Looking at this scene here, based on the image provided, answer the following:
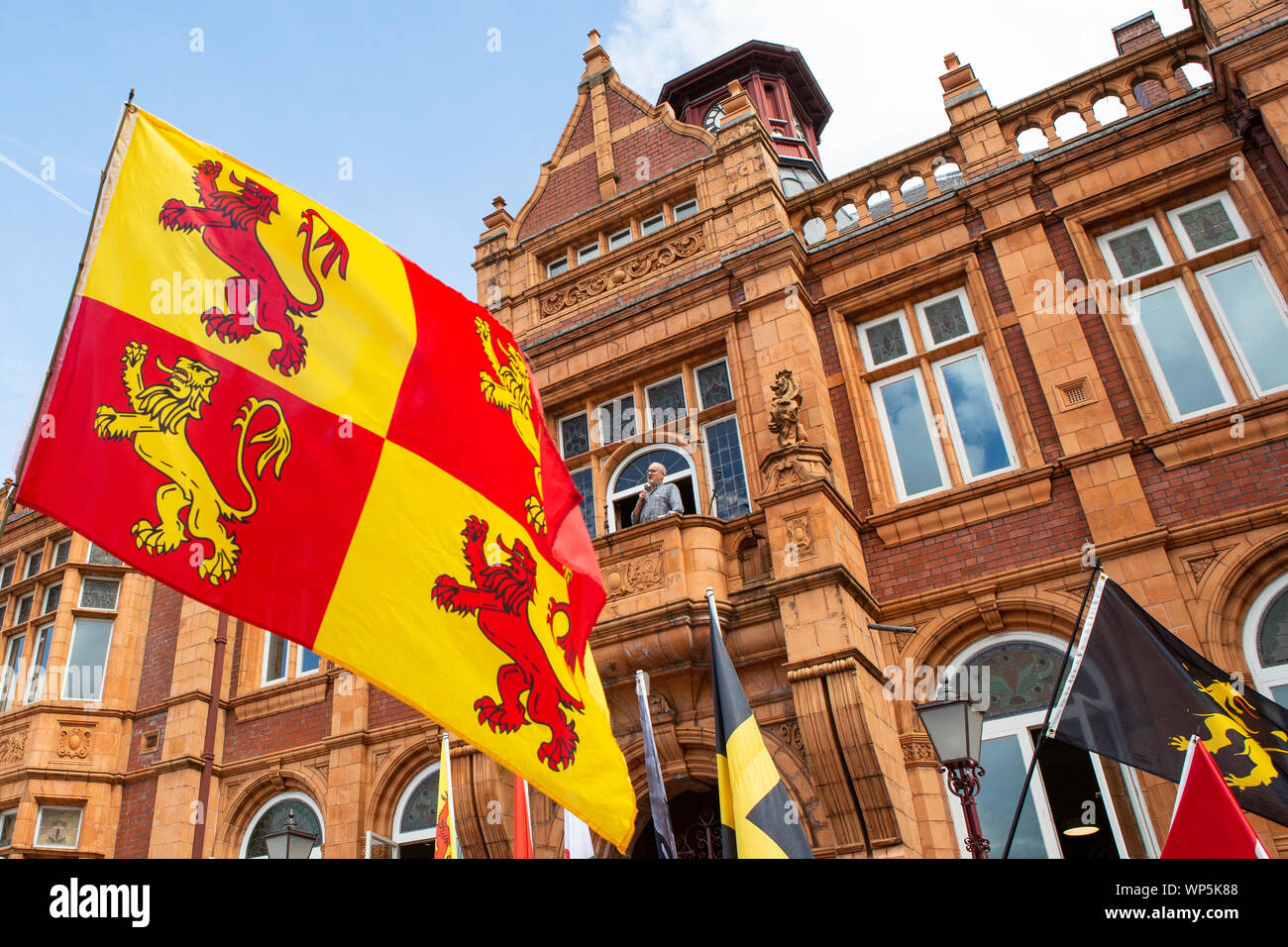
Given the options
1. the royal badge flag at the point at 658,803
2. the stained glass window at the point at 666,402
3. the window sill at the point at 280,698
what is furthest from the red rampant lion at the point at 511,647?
the window sill at the point at 280,698

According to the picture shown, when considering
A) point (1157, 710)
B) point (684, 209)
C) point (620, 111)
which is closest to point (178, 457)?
point (1157, 710)

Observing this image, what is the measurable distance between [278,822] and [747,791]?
30.6 ft

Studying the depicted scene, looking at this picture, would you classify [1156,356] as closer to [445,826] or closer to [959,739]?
[959,739]

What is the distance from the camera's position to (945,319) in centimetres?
1155

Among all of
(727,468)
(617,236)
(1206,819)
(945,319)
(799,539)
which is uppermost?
(617,236)

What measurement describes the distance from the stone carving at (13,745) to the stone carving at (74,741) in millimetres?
641

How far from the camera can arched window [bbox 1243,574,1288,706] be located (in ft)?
27.0

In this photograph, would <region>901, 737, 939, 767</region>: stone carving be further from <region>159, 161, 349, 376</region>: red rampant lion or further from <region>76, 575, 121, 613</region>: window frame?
<region>76, 575, 121, 613</region>: window frame

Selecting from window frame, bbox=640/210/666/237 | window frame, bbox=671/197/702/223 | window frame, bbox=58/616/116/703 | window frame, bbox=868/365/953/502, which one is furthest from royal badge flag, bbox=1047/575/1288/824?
window frame, bbox=58/616/116/703

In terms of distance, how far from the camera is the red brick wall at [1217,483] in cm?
879

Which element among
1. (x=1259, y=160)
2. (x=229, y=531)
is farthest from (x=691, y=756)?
(x=1259, y=160)

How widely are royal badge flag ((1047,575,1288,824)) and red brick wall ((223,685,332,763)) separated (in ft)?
34.2

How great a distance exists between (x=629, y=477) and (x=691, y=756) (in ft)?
13.6
